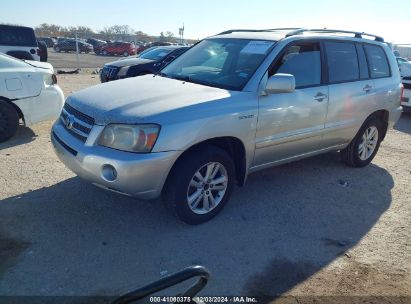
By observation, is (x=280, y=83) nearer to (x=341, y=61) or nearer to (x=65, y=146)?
(x=341, y=61)

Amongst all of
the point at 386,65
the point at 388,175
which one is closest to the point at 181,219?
the point at 388,175

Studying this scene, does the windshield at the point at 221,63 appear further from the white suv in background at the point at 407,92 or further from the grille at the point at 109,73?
the white suv in background at the point at 407,92

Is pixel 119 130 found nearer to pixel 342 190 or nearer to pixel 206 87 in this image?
pixel 206 87

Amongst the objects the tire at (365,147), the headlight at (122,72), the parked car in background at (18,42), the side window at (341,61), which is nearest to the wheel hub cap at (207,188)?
the side window at (341,61)

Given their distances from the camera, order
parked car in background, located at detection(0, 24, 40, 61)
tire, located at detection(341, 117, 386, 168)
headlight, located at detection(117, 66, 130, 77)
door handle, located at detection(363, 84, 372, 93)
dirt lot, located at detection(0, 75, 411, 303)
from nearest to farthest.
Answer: dirt lot, located at detection(0, 75, 411, 303)
door handle, located at detection(363, 84, 372, 93)
tire, located at detection(341, 117, 386, 168)
headlight, located at detection(117, 66, 130, 77)
parked car in background, located at detection(0, 24, 40, 61)

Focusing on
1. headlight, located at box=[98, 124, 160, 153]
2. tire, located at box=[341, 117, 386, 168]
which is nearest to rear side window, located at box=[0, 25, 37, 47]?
headlight, located at box=[98, 124, 160, 153]

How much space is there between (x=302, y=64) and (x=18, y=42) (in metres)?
10.9

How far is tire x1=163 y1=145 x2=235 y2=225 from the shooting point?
135 inches

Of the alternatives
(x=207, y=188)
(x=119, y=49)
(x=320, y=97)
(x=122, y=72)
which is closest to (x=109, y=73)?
(x=122, y=72)

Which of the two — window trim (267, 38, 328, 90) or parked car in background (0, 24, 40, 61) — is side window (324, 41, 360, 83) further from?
parked car in background (0, 24, 40, 61)

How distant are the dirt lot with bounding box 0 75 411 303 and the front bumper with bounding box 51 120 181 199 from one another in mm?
536

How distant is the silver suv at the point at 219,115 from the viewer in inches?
127

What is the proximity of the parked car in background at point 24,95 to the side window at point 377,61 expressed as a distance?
4.87 metres

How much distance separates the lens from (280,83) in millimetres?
3738
